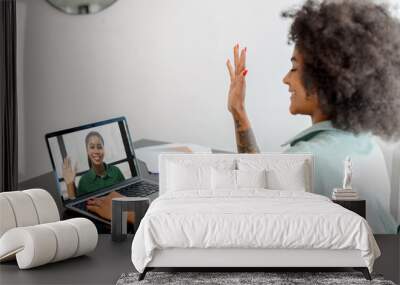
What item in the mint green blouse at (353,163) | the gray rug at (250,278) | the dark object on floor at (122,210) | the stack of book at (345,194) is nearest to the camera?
the gray rug at (250,278)

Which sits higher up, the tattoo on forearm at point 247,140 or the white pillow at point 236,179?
the tattoo on forearm at point 247,140

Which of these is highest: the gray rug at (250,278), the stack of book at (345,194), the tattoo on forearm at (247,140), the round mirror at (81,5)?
the round mirror at (81,5)

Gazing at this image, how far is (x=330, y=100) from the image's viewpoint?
24.5 ft

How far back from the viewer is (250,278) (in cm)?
527

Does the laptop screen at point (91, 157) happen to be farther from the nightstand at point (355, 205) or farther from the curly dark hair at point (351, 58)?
the nightstand at point (355, 205)

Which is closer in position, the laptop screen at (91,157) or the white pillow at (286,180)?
the white pillow at (286,180)

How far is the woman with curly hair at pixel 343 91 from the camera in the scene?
7.43 metres

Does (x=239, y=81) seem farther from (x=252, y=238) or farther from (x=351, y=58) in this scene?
(x=252, y=238)

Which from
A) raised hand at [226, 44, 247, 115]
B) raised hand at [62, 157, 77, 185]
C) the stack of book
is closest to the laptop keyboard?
raised hand at [62, 157, 77, 185]

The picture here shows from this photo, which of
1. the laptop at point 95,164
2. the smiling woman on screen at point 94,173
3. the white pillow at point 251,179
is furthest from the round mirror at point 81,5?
the white pillow at point 251,179

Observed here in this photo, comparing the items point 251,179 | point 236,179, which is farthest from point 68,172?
point 251,179

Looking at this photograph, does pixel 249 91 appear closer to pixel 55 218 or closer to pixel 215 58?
pixel 215 58

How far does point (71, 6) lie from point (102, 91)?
98 centimetres

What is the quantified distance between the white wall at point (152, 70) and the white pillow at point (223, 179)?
2.33 feet
